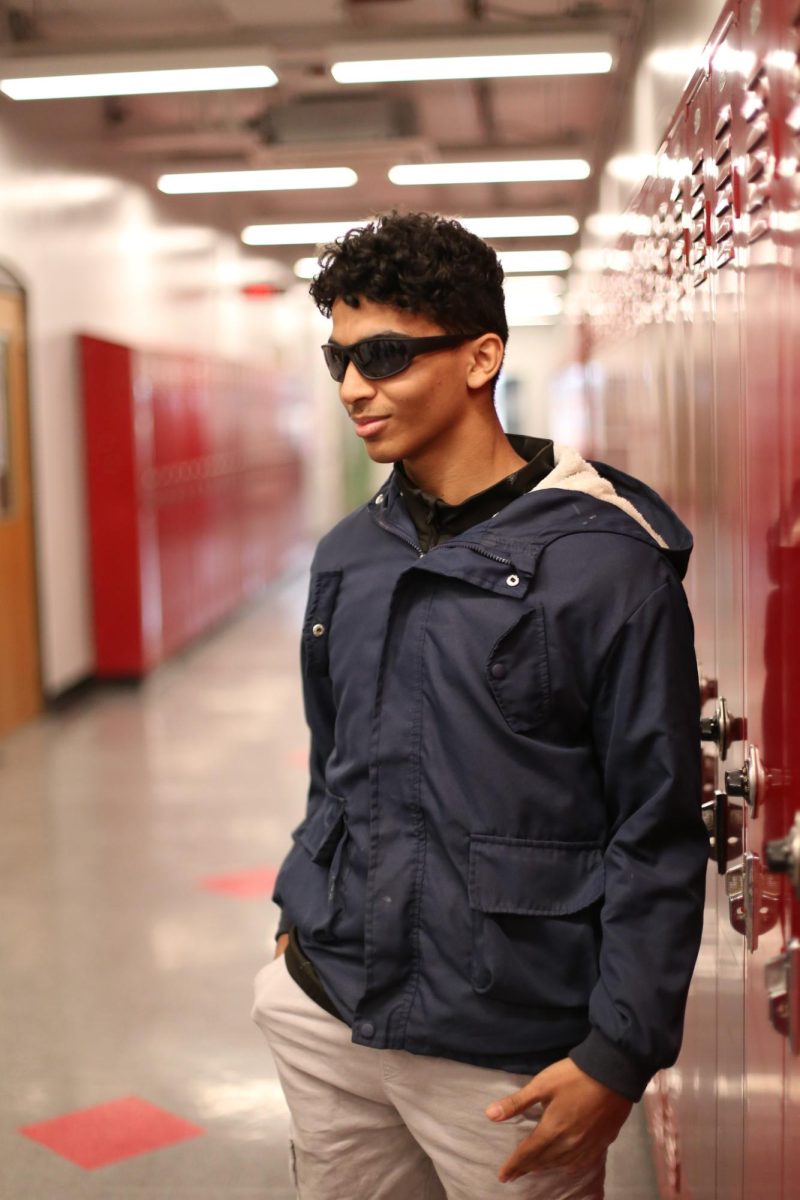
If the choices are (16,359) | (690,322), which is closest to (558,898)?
(690,322)

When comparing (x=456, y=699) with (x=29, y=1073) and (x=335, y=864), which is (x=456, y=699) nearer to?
(x=335, y=864)

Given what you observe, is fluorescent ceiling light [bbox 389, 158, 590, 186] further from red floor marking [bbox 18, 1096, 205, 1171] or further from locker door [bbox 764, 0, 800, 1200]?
locker door [bbox 764, 0, 800, 1200]

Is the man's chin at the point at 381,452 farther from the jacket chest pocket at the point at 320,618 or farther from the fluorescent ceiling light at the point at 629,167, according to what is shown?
the fluorescent ceiling light at the point at 629,167

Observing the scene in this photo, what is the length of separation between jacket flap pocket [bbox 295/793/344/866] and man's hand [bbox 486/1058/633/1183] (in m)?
0.34

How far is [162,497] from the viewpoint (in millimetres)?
8969

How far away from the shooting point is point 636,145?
589 cm

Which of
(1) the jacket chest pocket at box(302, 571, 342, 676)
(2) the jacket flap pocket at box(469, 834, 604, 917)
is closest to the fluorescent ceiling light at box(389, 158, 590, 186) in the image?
(1) the jacket chest pocket at box(302, 571, 342, 676)

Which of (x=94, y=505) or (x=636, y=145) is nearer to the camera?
(x=636, y=145)

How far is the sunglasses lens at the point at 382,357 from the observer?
1479mm

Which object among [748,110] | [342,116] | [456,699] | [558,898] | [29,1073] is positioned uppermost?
[342,116]

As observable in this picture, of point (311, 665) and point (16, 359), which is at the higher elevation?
point (16, 359)

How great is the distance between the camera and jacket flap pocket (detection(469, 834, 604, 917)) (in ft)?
4.61

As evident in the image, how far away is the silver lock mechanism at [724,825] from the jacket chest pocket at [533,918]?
28 centimetres

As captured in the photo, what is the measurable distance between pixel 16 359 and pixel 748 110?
6.41 m
